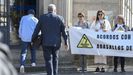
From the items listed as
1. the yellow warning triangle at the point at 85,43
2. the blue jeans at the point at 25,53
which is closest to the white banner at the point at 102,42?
the yellow warning triangle at the point at 85,43

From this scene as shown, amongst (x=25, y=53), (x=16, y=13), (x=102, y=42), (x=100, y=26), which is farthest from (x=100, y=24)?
(x=16, y=13)

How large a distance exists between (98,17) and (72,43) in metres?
1.10

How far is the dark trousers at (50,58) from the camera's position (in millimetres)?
9453

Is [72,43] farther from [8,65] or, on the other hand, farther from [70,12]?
[8,65]

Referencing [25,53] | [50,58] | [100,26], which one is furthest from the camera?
[100,26]

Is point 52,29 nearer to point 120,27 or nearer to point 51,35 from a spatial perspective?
point 51,35

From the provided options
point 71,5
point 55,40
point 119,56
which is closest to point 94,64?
point 119,56

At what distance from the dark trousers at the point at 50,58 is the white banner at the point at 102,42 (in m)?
2.37

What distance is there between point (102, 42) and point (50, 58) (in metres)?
2.74

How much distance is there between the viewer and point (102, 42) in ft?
38.7

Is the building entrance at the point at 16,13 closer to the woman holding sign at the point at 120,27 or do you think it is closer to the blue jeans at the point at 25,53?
the blue jeans at the point at 25,53

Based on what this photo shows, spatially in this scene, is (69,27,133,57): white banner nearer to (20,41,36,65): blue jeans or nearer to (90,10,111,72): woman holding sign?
(90,10,111,72): woman holding sign

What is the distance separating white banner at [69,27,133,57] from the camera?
38.2 feet

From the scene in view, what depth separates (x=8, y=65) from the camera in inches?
69.8
